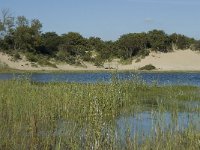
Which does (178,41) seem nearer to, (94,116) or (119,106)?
(119,106)

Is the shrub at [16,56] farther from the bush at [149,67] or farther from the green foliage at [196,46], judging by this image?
the green foliage at [196,46]

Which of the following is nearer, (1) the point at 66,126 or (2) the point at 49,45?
(1) the point at 66,126

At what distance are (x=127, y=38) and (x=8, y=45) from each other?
22639 mm

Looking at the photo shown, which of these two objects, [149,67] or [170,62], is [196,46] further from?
[149,67]

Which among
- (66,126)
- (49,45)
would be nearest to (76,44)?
(49,45)

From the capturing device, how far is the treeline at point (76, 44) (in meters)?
76.1

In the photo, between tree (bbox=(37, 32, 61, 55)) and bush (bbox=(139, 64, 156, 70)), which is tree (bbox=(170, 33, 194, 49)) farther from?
tree (bbox=(37, 32, 61, 55))

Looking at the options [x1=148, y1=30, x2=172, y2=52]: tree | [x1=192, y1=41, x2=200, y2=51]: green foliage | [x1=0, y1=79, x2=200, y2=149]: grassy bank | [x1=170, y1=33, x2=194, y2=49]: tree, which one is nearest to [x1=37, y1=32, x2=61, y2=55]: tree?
[x1=148, y1=30, x2=172, y2=52]: tree

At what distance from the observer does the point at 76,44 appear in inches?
3337

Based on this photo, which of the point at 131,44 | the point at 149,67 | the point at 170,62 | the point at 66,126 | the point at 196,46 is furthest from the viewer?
the point at 196,46

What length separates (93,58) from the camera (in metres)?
80.2

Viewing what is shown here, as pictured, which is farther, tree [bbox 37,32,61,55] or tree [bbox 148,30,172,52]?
tree [bbox 148,30,172,52]

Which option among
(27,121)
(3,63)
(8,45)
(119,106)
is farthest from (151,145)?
(8,45)

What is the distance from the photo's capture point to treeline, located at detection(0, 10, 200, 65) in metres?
76.1
